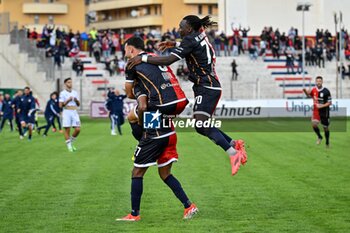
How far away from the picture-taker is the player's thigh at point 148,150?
12258 mm

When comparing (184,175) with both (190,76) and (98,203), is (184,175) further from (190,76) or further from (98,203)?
(190,76)

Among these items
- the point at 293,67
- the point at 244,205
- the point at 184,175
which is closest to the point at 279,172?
the point at 184,175

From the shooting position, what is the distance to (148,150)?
1227 cm

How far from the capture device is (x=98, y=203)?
1441 centimetres

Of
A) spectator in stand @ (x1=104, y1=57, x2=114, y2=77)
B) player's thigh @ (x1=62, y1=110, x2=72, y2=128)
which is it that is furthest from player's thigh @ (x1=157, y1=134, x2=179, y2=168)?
spectator in stand @ (x1=104, y1=57, x2=114, y2=77)

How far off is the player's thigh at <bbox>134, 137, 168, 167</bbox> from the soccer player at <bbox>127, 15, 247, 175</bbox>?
3.04 feet

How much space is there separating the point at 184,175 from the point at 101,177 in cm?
177

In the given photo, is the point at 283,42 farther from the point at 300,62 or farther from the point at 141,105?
the point at 141,105

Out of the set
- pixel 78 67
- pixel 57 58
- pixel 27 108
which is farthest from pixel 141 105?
pixel 78 67

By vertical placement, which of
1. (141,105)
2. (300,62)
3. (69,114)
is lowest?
(69,114)

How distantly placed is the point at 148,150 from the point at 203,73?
1476 mm

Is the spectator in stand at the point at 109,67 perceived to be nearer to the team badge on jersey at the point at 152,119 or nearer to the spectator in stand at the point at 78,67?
the spectator in stand at the point at 78,67

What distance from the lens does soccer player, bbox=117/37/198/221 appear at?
482 inches

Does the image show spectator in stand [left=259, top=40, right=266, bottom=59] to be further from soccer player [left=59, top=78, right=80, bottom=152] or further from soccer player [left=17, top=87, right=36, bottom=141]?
soccer player [left=59, top=78, right=80, bottom=152]
